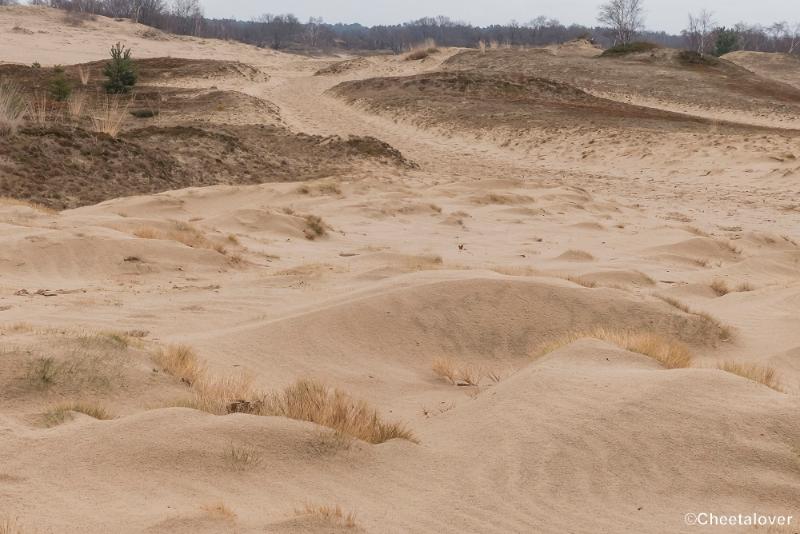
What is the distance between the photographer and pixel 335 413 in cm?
344

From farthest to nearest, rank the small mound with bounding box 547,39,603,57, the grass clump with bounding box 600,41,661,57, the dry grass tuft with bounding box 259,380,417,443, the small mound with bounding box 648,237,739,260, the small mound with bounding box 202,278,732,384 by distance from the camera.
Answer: the small mound with bounding box 547,39,603,57 → the grass clump with bounding box 600,41,661,57 → the small mound with bounding box 648,237,739,260 → the small mound with bounding box 202,278,732,384 → the dry grass tuft with bounding box 259,380,417,443

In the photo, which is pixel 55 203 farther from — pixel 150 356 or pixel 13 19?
pixel 13 19

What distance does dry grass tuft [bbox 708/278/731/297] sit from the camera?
7688 mm

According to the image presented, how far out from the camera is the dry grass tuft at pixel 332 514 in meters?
2.59

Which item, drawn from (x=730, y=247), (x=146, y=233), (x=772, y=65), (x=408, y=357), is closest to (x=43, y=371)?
(x=408, y=357)

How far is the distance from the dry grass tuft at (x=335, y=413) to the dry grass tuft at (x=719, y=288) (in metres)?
5.12

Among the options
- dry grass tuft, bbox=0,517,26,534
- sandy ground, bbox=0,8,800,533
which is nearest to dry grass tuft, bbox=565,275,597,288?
sandy ground, bbox=0,8,800,533

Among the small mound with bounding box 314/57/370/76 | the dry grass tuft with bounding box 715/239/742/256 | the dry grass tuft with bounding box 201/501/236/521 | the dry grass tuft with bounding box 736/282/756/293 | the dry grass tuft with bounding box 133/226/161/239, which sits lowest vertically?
the dry grass tuft with bounding box 736/282/756/293

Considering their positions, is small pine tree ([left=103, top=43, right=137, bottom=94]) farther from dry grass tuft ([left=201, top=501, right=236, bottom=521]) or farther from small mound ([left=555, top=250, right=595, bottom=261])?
dry grass tuft ([left=201, top=501, right=236, bottom=521])

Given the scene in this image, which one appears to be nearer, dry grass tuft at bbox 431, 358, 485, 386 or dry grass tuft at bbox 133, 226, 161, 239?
dry grass tuft at bbox 431, 358, 485, 386

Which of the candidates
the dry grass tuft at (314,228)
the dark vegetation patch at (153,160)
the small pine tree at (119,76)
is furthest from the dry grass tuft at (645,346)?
the small pine tree at (119,76)

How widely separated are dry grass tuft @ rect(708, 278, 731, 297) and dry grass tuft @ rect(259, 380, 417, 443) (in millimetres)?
5122

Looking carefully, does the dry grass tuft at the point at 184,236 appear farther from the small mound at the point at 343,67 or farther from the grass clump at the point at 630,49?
the grass clump at the point at 630,49

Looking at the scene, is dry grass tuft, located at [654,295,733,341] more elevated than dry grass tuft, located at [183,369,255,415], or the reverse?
dry grass tuft, located at [183,369,255,415]
